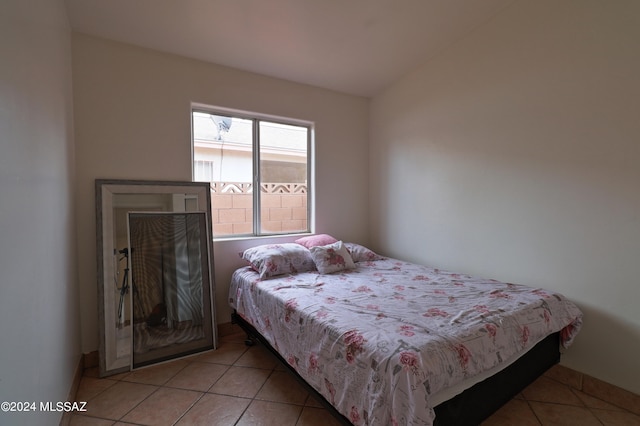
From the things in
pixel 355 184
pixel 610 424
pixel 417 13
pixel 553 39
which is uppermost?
pixel 417 13

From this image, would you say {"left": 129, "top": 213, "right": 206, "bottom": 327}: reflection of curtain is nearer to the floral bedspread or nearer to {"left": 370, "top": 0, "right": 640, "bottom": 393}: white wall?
the floral bedspread

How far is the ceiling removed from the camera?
2098mm

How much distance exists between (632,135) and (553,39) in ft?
2.81

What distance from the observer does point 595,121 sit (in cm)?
190

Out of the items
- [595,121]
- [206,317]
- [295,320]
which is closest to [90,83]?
[206,317]

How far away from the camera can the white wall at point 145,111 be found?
7.55 feet

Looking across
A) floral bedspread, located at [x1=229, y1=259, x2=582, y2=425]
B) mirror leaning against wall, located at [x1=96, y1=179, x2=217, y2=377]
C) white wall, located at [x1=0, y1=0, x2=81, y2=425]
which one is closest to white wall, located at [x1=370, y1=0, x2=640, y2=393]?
floral bedspread, located at [x1=229, y1=259, x2=582, y2=425]

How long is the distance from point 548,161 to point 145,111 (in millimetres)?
3249

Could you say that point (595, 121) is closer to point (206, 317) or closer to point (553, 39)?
point (553, 39)

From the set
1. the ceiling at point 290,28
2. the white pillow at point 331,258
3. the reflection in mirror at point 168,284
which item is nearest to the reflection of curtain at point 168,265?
the reflection in mirror at point 168,284

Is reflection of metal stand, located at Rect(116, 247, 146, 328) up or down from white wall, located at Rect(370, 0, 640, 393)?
down

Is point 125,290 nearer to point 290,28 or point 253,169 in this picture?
point 253,169

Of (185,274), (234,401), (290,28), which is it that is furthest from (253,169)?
(234,401)

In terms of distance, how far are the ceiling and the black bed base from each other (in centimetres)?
249
